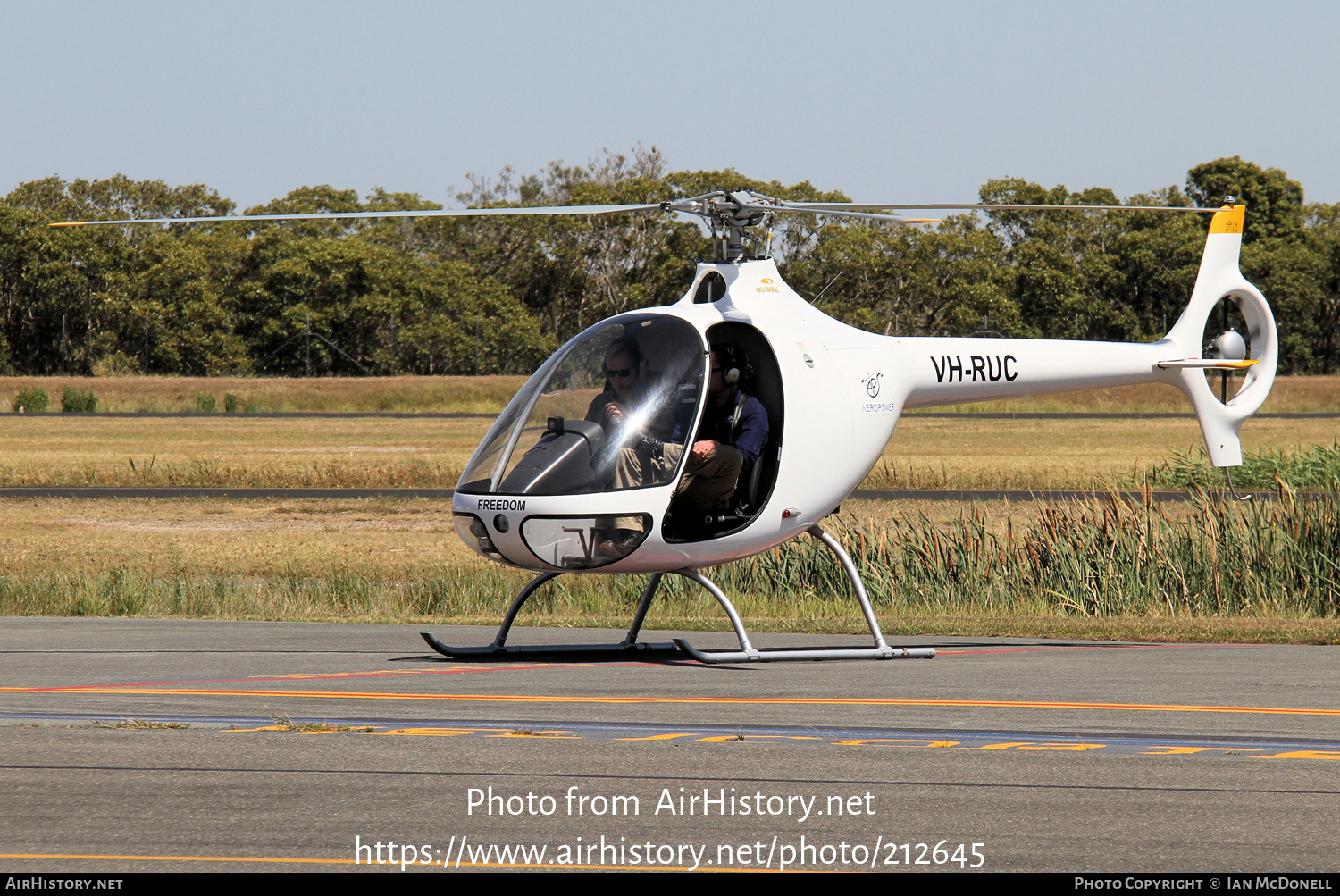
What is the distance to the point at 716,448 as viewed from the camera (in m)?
10.2

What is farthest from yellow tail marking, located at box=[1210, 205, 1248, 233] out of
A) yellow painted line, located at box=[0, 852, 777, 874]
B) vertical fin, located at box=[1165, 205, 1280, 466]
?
yellow painted line, located at box=[0, 852, 777, 874]

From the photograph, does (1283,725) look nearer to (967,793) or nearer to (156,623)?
(967,793)

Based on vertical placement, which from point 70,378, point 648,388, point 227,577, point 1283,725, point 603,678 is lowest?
point 70,378

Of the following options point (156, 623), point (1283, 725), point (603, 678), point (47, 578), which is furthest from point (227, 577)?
point (1283, 725)

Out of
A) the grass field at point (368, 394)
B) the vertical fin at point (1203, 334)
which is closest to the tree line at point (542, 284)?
the grass field at point (368, 394)

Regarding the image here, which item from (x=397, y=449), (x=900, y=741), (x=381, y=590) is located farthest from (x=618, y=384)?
(x=397, y=449)

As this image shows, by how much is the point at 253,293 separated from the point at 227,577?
6733cm

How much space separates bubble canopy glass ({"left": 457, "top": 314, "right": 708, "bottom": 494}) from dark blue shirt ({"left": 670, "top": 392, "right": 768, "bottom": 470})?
561mm

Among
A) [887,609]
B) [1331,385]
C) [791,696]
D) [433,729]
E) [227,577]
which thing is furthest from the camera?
[1331,385]

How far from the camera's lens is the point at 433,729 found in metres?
7.96

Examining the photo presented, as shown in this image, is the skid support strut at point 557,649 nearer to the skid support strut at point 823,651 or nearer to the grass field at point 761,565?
the skid support strut at point 823,651

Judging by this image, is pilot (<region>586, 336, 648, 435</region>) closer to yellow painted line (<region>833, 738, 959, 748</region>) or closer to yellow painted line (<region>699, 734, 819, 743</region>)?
yellow painted line (<region>699, 734, 819, 743</region>)

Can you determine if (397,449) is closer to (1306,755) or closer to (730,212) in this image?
(730,212)

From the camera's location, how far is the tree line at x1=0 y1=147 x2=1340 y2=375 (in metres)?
79.6
